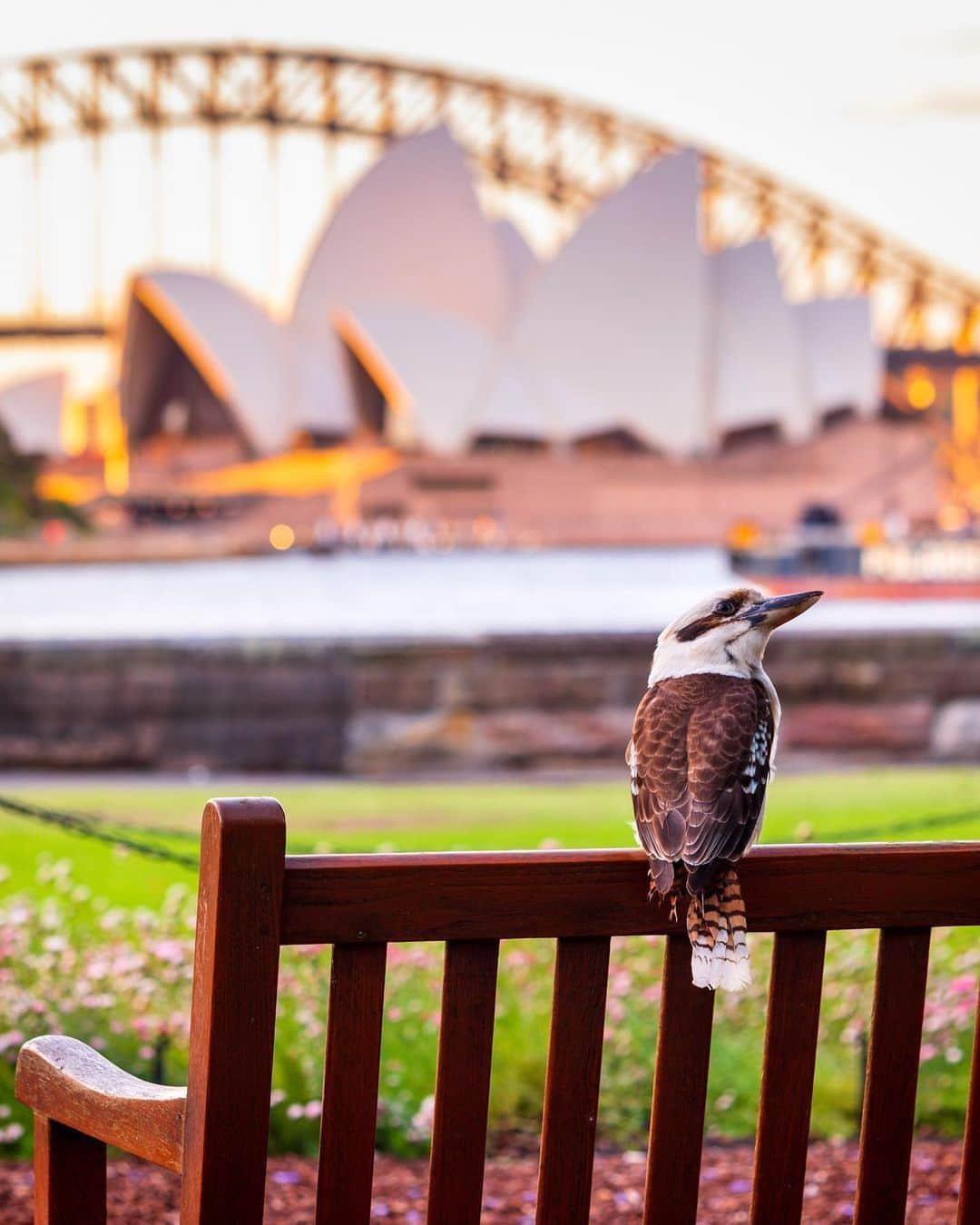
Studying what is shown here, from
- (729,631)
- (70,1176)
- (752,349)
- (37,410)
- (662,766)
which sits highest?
(752,349)

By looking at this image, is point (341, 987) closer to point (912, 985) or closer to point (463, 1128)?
point (463, 1128)

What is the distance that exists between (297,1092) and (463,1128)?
2249 mm

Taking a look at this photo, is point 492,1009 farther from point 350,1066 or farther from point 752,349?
point 752,349

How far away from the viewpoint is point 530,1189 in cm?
309

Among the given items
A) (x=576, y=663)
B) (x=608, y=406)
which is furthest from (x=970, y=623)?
(x=608, y=406)

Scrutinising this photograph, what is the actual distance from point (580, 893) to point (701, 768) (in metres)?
0.16

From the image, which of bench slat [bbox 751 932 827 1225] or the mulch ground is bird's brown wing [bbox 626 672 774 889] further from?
the mulch ground

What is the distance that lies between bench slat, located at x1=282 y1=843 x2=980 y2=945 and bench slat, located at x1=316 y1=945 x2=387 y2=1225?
0.02 m

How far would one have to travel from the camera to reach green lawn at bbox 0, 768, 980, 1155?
3.40 metres

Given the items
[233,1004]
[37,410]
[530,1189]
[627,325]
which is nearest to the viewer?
[233,1004]

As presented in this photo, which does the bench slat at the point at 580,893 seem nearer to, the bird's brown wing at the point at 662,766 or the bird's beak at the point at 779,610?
the bird's brown wing at the point at 662,766

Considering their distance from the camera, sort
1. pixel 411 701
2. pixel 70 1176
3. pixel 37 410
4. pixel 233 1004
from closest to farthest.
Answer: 1. pixel 233 1004
2. pixel 70 1176
3. pixel 411 701
4. pixel 37 410

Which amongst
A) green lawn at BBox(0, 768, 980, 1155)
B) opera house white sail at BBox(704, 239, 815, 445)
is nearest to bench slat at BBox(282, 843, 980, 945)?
green lawn at BBox(0, 768, 980, 1155)

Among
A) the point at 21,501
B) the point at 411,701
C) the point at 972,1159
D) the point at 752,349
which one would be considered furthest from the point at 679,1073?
the point at 752,349
